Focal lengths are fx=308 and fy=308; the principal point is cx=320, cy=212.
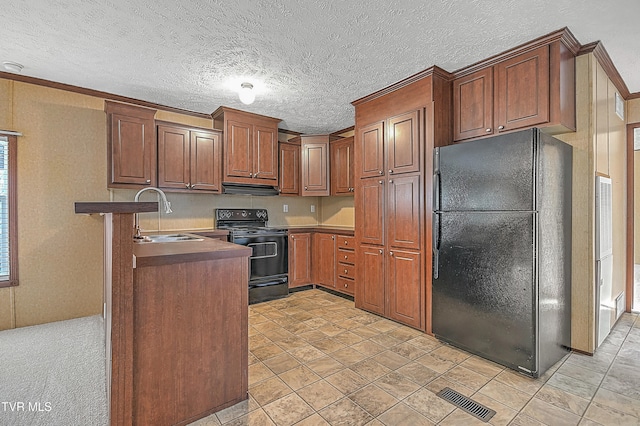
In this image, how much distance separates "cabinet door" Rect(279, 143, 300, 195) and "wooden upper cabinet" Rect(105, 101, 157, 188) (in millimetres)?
1756

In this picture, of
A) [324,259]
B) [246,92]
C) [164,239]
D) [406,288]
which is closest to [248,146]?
[246,92]

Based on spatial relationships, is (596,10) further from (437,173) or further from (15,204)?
(15,204)

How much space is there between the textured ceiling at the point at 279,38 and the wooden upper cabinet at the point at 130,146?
265 mm

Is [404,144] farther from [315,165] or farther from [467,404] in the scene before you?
[467,404]

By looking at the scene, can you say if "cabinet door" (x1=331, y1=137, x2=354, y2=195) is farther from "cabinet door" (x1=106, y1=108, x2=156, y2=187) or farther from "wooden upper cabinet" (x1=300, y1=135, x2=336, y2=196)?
"cabinet door" (x1=106, y1=108, x2=156, y2=187)

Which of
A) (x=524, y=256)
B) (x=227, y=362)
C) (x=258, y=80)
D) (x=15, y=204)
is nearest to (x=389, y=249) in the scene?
(x=524, y=256)

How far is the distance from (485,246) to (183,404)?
2.32m

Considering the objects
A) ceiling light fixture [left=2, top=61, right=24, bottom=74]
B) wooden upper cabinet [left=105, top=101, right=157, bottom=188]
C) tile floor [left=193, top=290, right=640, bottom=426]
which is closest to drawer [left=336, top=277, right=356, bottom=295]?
tile floor [left=193, top=290, right=640, bottom=426]

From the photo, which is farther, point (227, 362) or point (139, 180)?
point (139, 180)

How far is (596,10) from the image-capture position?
6.73 ft

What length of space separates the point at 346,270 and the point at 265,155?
1.97 m

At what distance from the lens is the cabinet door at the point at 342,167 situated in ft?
15.1

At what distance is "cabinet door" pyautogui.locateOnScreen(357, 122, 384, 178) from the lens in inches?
135

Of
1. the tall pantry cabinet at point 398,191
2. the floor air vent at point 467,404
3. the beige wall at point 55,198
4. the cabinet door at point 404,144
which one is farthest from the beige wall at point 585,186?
the beige wall at point 55,198
